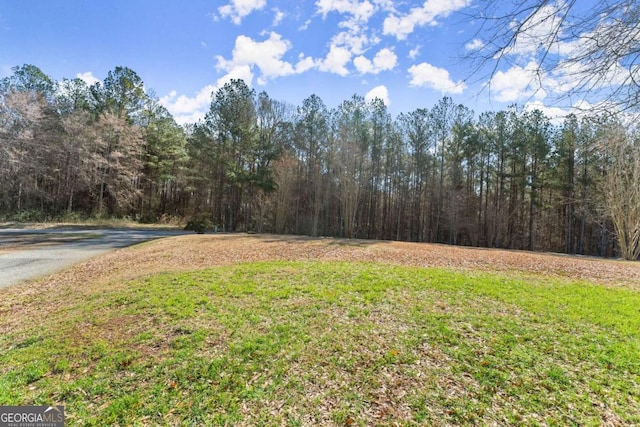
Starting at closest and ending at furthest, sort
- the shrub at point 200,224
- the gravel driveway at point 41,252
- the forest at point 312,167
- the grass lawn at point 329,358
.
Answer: the grass lawn at point 329,358 < the gravel driveway at point 41,252 < the shrub at point 200,224 < the forest at point 312,167

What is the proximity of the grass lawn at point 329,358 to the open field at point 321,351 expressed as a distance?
2cm

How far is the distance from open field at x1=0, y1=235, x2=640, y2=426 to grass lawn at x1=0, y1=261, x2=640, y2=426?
18mm

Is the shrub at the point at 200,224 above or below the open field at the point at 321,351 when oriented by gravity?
above

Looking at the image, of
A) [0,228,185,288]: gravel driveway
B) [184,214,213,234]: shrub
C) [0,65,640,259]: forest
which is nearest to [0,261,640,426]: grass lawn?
[0,228,185,288]: gravel driveway

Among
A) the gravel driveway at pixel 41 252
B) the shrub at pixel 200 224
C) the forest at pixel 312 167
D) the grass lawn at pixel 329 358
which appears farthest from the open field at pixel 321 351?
the forest at pixel 312 167

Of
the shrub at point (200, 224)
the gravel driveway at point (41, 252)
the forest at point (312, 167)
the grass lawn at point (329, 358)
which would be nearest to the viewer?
the grass lawn at point (329, 358)

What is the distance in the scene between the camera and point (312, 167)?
24.1 metres

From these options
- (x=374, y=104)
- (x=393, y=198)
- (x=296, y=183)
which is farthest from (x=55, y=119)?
(x=393, y=198)

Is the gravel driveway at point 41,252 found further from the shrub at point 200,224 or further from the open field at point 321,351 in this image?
the shrub at point 200,224

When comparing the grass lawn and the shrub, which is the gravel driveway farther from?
the shrub

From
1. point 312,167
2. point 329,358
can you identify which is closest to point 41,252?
point 329,358

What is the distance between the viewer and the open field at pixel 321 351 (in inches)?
105

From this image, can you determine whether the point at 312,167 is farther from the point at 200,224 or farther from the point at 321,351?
the point at 321,351

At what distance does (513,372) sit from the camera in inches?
123
